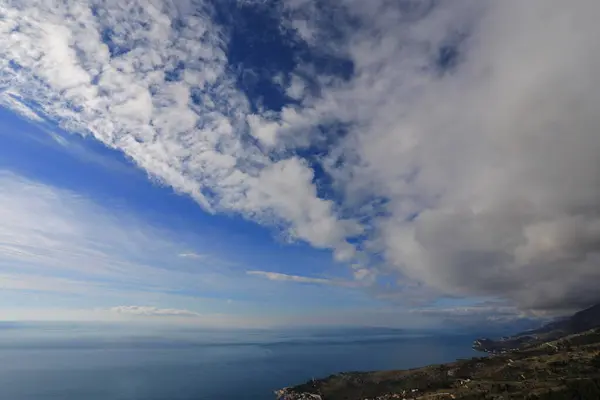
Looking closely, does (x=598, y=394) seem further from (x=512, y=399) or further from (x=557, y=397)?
(x=512, y=399)

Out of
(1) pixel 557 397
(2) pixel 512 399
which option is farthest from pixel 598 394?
(2) pixel 512 399
